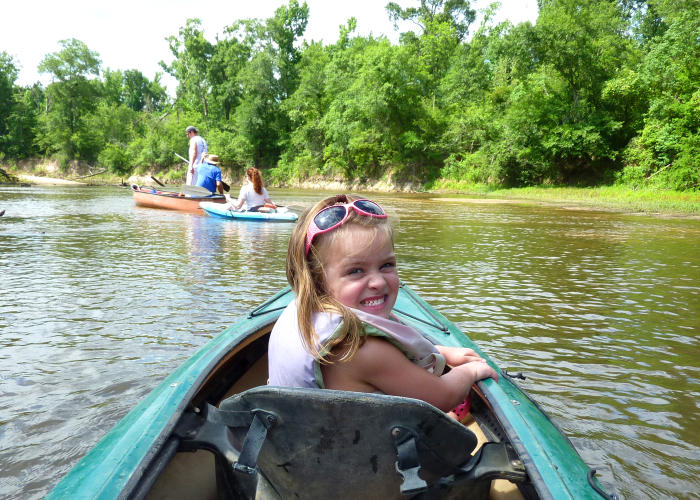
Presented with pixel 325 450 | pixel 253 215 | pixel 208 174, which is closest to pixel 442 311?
pixel 325 450

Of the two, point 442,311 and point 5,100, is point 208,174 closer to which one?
point 442,311

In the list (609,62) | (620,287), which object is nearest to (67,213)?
(620,287)

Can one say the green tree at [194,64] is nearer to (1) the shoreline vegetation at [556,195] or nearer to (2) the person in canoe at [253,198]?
(1) the shoreline vegetation at [556,195]

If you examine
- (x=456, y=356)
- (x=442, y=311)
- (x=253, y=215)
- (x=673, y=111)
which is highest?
(x=673, y=111)

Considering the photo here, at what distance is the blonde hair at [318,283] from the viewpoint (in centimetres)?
126

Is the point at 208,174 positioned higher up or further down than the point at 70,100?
further down

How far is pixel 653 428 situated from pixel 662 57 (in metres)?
24.6

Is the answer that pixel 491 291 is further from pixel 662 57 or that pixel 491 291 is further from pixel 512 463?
pixel 662 57

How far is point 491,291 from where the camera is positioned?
586 centimetres

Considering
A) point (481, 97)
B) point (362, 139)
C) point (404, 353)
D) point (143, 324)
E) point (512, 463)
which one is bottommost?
point (143, 324)

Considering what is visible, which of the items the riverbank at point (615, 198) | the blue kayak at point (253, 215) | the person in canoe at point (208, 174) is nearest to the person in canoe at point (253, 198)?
the blue kayak at point (253, 215)

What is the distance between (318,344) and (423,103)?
3593cm

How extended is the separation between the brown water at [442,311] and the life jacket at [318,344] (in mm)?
1621

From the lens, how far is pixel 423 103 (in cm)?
3528
